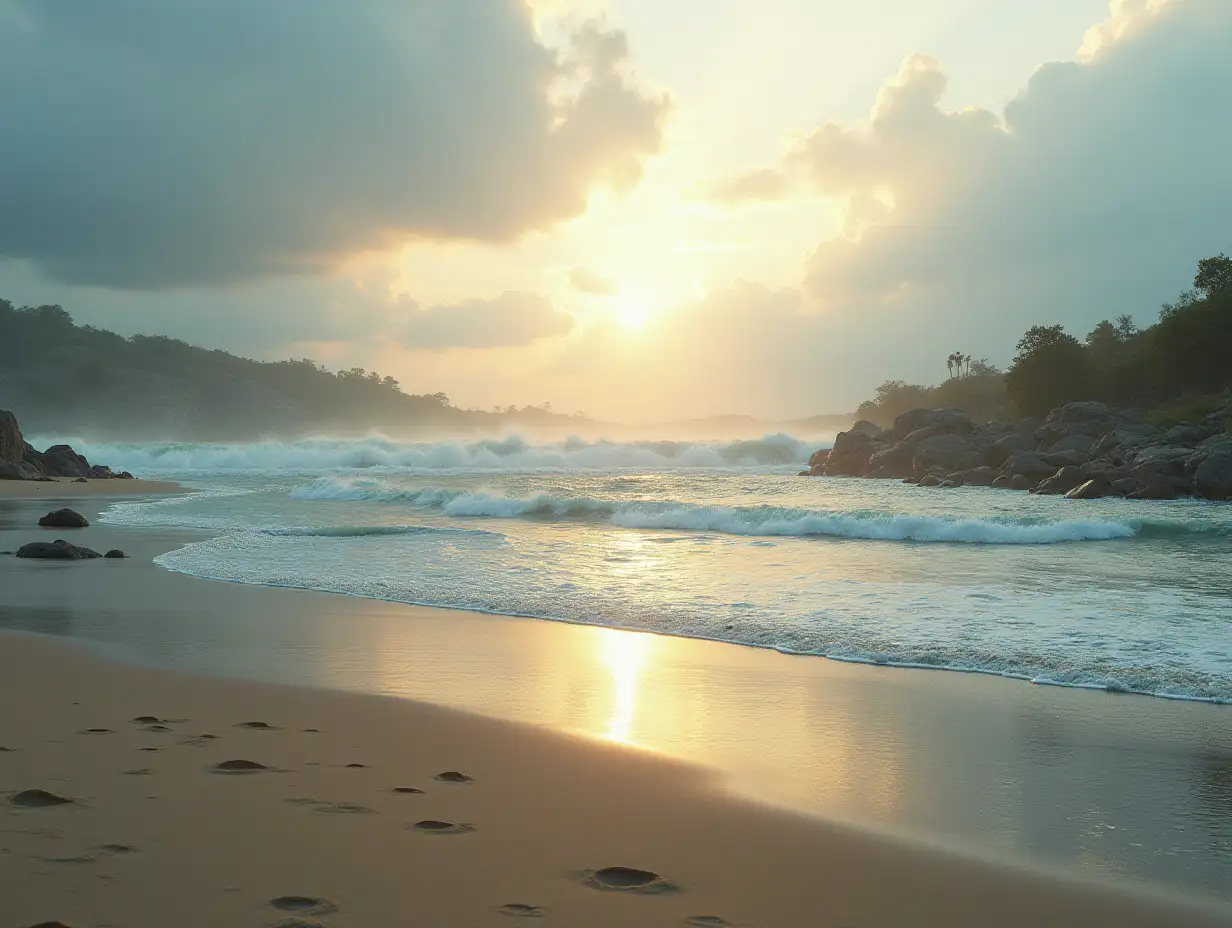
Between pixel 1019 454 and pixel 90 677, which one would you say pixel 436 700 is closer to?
pixel 90 677

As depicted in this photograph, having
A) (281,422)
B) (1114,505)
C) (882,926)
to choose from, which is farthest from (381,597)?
(281,422)

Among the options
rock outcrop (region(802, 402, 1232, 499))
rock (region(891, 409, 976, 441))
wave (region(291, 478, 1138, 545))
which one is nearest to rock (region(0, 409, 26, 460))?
wave (region(291, 478, 1138, 545))

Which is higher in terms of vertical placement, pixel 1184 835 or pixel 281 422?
pixel 281 422

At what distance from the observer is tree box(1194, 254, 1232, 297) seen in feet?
209

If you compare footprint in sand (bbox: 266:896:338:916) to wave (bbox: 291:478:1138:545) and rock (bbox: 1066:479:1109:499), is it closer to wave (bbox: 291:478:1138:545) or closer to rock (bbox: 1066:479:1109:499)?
wave (bbox: 291:478:1138:545)

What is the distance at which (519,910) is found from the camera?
3074mm

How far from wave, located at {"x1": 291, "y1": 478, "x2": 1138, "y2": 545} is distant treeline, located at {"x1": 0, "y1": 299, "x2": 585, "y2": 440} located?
4501 inches

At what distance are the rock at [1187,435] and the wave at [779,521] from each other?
2192 cm

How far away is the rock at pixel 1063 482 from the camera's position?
33531 millimetres

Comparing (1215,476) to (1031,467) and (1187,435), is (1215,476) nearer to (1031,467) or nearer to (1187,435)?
(1031,467)

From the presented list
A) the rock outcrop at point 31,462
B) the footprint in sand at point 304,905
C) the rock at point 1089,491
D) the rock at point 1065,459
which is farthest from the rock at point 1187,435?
the rock outcrop at point 31,462

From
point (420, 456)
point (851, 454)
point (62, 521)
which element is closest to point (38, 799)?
point (62, 521)

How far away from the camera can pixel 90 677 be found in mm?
6457

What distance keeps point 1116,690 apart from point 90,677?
7.28 meters
